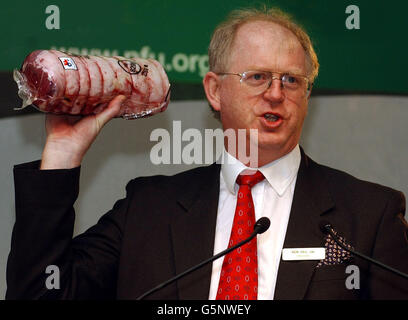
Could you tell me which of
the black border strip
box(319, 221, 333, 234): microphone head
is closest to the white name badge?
box(319, 221, 333, 234): microphone head

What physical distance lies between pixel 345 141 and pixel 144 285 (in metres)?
0.90

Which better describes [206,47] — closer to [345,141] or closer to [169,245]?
[345,141]

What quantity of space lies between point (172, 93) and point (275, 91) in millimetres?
521

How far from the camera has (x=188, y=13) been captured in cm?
244

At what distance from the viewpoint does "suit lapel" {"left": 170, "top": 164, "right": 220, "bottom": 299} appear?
6.28ft

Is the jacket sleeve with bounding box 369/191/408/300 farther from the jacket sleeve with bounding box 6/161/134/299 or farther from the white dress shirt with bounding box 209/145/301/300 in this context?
the jacket sleeve with bounding box 6/161/134/299

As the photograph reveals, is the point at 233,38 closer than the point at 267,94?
No

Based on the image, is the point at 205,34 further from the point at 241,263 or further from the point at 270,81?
the point at 241,263

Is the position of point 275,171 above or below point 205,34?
below

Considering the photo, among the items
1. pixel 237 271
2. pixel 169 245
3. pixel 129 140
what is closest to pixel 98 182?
pixel 129 140

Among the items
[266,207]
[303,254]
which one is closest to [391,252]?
[303,254]

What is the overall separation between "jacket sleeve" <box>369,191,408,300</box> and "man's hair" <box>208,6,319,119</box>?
470 mm

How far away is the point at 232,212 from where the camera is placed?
→ 6.77 feet

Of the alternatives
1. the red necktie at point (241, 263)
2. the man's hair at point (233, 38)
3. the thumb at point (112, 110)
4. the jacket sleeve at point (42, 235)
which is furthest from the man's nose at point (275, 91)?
the jacket sleeve at point (42, 235)
